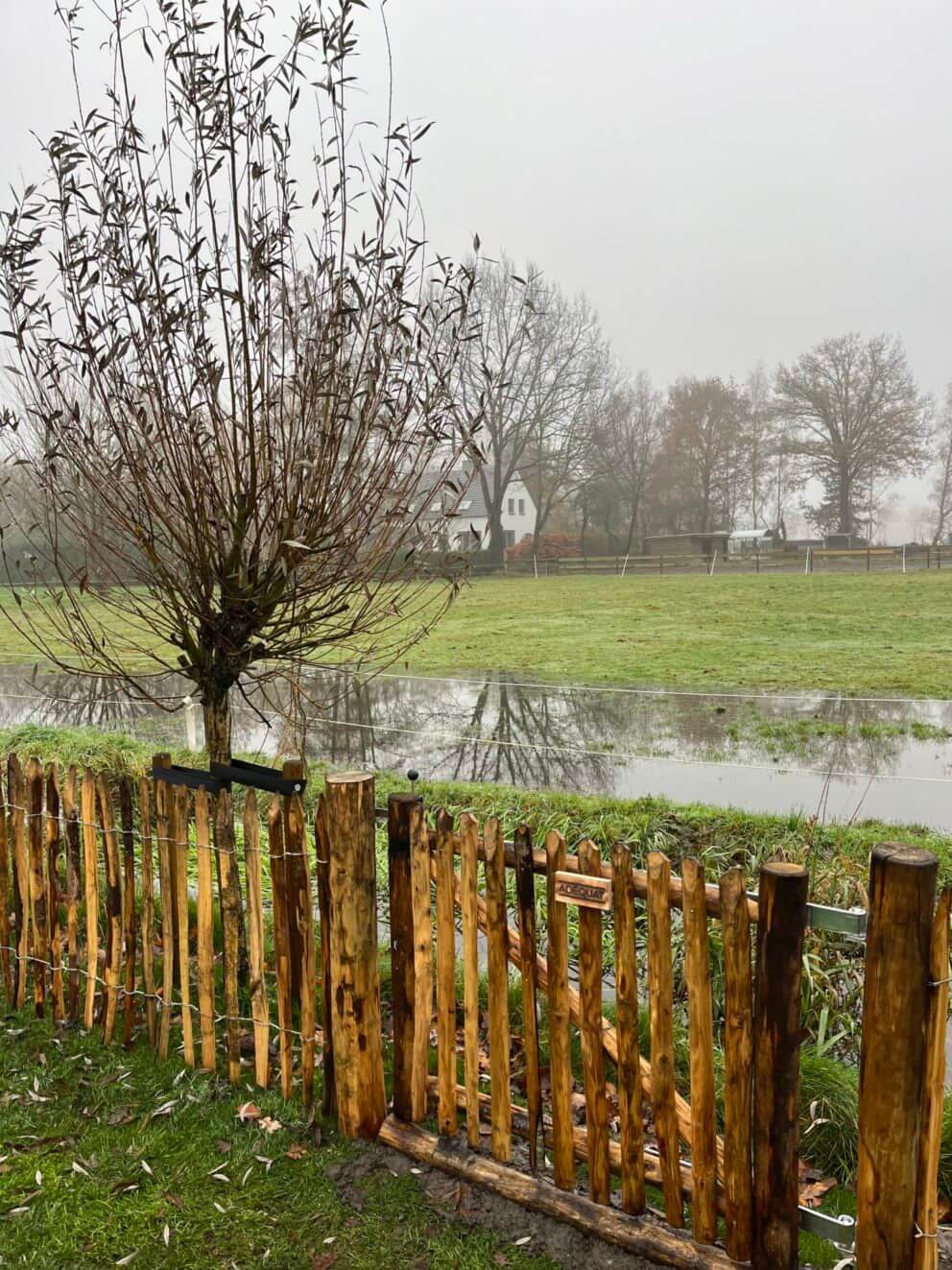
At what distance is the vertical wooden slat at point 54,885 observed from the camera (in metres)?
3.77

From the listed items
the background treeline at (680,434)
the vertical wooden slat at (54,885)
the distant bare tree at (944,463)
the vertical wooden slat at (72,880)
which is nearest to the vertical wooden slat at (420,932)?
the vertical wooden slat at (72,880)

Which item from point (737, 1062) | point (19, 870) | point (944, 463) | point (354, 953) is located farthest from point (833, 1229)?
point (944, 463)

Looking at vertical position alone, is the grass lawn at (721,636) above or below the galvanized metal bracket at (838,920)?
below

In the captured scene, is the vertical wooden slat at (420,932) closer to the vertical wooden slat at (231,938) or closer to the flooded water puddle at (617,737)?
the vertical wooden slat at (231,938)

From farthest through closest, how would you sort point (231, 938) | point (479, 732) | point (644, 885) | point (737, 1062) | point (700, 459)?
point (700, 459) < point (479, 732) < point (231, 938) < point (644, 885) < point (737, 1062)

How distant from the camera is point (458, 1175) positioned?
2.88 m

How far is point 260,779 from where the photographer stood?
3498mm

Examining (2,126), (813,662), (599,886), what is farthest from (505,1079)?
(813,662)

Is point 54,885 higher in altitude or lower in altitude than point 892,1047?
lower

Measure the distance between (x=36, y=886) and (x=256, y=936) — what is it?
127 cm

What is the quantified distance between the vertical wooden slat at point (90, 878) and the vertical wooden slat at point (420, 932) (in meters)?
1.47

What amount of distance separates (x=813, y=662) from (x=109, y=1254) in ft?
43.9

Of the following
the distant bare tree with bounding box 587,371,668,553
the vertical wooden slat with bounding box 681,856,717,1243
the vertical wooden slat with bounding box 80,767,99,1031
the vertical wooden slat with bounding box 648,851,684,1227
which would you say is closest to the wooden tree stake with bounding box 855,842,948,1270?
the vertical wooden slat with bounding box 681,856,717,1243

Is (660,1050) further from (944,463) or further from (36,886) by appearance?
(944,463)
